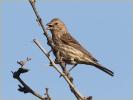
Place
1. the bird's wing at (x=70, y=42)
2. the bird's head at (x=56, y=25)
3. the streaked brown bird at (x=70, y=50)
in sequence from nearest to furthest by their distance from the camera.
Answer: the streaked brown bird at (x=70, y=50) < the bird's head at (x=56, y=25) < the bird's wing at (x=70, y=42)

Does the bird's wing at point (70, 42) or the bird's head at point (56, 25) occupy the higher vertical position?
the bird's head at point (56, 25)

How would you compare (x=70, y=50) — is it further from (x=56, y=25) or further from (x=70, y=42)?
(x=56, y=25)

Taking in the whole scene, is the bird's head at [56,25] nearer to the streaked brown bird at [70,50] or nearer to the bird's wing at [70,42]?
the streaked brown bird at [70,50]

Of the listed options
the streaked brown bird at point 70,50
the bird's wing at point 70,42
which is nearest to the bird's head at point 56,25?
the streaked brown bird at point 70,50

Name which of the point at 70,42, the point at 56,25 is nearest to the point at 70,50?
the point at 70,42

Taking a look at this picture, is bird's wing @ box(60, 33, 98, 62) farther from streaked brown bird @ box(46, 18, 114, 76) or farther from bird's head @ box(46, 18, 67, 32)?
bird's head @ box(46, 18, 67, 32)

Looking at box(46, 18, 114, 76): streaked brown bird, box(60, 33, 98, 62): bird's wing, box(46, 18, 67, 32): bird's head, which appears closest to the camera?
box(46, 18, 114, 76): streaked brown bird

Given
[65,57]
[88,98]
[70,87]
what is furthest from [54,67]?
[65,57]

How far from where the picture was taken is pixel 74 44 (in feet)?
41.4

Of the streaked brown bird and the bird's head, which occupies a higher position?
the bird's head

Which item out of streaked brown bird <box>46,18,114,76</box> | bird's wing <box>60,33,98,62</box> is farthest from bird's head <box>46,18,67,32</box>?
bird's wing <box>60,33,98,62</box>

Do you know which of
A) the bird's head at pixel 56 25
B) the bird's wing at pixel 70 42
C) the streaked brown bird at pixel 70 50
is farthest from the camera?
the bird's wing at pixel 70 42

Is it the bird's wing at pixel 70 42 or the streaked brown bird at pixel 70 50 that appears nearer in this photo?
the streaked brown bird at pixel 70 50

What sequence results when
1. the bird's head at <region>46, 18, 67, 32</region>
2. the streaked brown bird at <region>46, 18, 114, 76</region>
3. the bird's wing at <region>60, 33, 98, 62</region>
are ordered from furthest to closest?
the bird's wing at <region>60, 33, 98, 62</region> < the bird's head at <region>46, 18, 67, 32</region> < the streaked brown bird at <region>46, 18, 114, 76</region>
